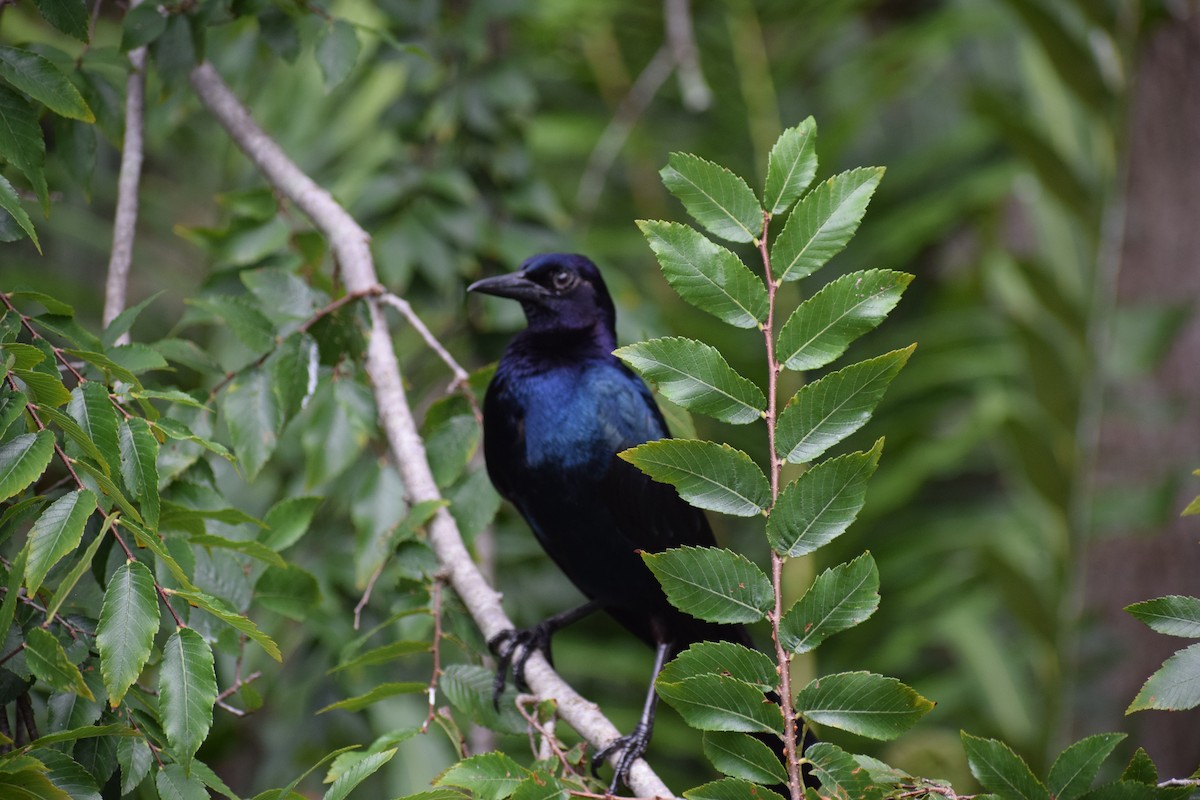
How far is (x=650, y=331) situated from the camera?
10.4ft

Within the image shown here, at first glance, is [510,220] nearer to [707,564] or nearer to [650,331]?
[650,331]

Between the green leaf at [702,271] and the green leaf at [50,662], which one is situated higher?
the green leaf at [702,271]

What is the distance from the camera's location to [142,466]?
146 cm

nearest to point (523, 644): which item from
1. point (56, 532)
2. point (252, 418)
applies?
point (252, 418)

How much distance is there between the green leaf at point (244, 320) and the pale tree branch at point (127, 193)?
0.14 m

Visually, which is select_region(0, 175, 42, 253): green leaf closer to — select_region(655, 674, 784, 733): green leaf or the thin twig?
the thin twig

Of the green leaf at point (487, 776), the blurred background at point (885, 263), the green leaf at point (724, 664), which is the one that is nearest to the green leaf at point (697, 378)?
the green leaf at point (724, 664)

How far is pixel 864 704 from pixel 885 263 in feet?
10.2

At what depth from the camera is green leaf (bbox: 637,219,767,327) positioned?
4.78 ft

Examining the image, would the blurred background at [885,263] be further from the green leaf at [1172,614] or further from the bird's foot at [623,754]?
the green leaf at [1172,614]

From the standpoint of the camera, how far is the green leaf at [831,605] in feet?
4.52

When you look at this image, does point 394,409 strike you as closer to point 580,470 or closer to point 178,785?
point 580,470

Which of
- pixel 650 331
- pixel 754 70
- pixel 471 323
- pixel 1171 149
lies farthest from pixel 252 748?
pixel 1171 149

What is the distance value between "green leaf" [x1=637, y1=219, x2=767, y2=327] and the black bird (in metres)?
1.06
